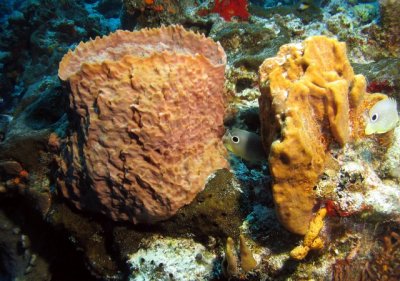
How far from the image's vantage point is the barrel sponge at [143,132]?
2646 mm

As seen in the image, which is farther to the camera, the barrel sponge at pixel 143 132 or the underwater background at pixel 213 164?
the barrel sponge at pixel 143 132

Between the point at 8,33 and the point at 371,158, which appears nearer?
the point at 371,158

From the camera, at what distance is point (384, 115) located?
2.65m

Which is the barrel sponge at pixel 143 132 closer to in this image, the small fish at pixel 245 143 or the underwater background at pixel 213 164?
the underwater background at pixel 213 164

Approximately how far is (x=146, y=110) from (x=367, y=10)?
5.01 meters

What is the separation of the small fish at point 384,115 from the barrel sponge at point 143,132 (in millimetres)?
1402

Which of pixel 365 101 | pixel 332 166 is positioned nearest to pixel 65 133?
pixel 332 166

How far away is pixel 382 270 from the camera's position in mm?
2896

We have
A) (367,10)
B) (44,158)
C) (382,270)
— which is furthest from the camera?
(367,10)

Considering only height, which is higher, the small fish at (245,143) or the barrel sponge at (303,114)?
the barrel sponge at (303,114)

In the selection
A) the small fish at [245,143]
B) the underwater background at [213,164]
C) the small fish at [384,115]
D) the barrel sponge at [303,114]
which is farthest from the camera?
the small fish at [245,143]

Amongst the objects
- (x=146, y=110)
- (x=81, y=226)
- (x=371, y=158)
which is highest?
(x=146, y=110)

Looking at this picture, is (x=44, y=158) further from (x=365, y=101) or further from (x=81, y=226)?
(x=365, y=101)

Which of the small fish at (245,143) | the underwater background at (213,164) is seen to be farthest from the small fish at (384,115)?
the small fish at (245,143)
